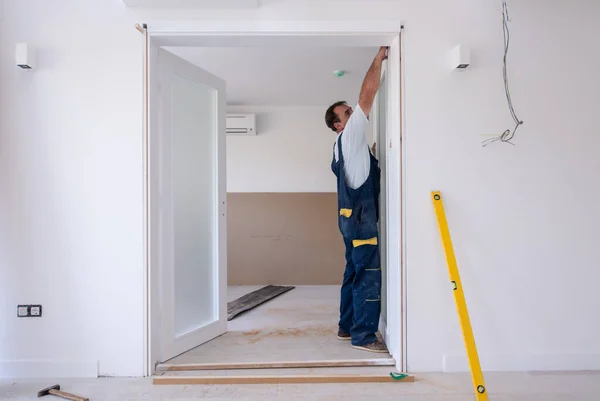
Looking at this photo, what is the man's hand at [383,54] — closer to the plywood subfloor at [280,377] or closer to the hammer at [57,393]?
the plywood subfloor at [280,377]

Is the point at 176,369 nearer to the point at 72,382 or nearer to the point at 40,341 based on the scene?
the point at 72,382

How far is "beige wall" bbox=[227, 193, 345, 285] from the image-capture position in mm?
5477

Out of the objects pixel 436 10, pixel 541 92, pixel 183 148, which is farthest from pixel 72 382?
pixel 541 92

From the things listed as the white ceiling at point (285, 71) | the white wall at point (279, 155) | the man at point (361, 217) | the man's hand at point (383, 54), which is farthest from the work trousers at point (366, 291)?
the white wall at point (279, 155)

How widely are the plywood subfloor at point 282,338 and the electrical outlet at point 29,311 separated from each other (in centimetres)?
82

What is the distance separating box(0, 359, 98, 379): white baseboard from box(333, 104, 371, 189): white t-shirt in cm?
192

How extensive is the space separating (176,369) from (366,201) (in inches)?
61.9

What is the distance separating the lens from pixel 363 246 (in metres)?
2.66

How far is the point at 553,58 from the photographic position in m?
2.43

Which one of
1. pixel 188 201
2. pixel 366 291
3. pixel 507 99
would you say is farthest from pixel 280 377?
pixel 507 99

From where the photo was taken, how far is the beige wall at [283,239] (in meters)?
5.48

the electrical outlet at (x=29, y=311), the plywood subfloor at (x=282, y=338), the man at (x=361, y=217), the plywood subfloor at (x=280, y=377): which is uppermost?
the man at (x=361, y=217)

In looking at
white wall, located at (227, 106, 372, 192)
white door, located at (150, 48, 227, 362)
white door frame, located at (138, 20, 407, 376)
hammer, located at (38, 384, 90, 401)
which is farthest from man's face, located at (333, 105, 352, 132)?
white wall, located at (227, 106, 372, 192)

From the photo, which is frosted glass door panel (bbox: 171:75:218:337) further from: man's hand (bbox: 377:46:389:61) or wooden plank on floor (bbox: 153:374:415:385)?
man's hand (bbox: 377:46:389:61)
